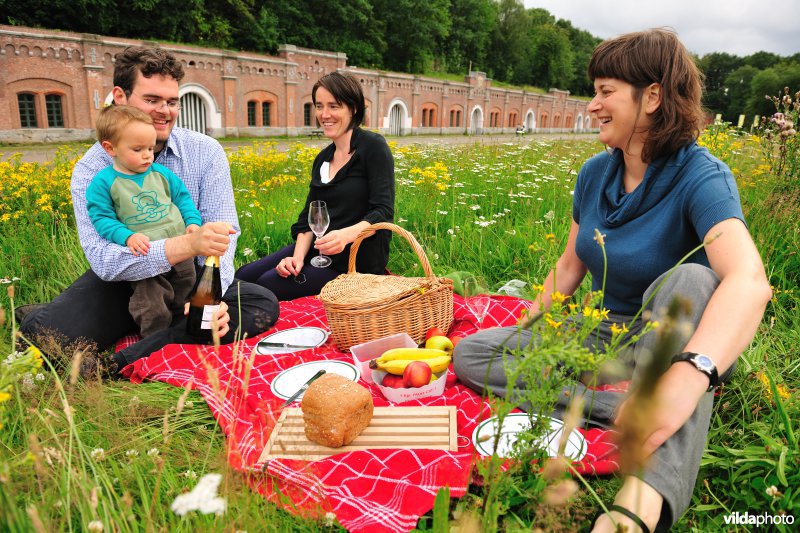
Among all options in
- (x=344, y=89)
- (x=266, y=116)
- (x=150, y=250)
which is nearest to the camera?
(x=150, y=250)

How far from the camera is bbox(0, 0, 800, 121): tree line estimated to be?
93.3 ft

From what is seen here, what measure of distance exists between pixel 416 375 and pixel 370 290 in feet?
2.60

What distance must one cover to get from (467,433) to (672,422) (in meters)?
1.05

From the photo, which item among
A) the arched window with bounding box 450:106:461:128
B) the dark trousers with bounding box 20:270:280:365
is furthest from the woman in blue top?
the arched window with bounding box 450:106:461:128

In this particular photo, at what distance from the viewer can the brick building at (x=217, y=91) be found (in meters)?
22.0

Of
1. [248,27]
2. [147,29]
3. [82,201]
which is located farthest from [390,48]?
[82,201]

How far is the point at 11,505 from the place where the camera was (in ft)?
2.84

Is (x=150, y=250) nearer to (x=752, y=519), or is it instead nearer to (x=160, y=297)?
(x=160, y=297)

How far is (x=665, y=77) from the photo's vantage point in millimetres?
2379

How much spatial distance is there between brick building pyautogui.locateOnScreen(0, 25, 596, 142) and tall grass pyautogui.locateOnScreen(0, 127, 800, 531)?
9.87 m

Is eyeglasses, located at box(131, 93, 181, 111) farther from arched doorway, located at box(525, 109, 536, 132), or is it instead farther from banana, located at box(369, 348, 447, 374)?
arched doorway, located at box(525, 109, 536, 132)

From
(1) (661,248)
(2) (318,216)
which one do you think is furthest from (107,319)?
(1) (661,248)

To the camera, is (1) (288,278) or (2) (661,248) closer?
(2) (661,248)

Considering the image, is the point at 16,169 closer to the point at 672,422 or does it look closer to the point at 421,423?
the point at 421,423
